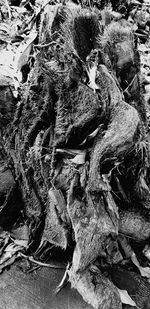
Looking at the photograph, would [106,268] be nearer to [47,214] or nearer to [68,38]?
[47,214]

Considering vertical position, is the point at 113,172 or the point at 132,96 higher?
the point at 132,96

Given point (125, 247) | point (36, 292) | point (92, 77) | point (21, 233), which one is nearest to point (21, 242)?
point (21, 233)

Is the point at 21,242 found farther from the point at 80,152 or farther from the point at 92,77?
the point at 92,77

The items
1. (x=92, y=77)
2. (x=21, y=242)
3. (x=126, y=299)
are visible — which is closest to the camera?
(x=126, y=299)

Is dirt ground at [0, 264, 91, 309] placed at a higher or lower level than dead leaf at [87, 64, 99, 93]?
lower

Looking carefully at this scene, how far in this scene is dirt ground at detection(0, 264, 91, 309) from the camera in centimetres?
107

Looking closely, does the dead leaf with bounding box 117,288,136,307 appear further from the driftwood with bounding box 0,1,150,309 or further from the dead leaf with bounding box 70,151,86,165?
the dead leaf with bounding box 70,151,86,165

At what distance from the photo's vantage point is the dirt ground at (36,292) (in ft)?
3.52

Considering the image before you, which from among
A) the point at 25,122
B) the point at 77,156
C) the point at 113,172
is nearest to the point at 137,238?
the point at 113,172

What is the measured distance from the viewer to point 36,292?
3.65 feet

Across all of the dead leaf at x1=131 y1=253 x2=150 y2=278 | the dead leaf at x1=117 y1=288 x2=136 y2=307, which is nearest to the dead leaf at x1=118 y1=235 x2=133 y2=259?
the dead leaf at x1=131 y1=253 x2=150 y2=278

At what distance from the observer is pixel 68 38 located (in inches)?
48.1

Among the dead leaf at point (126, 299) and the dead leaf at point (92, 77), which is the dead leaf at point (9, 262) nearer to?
the dead leaf at point (126, 299)

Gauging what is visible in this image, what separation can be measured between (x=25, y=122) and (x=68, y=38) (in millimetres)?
375
